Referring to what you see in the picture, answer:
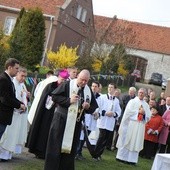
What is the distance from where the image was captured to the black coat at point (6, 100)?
812 cm

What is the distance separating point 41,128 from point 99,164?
1.94 metres

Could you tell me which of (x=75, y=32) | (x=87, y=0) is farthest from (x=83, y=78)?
(x=87, y=0)

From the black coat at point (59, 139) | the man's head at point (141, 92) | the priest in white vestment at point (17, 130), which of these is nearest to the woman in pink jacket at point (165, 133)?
the man's head at point (141, 92)

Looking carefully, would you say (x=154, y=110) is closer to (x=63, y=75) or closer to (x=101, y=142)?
(x=101, y=142)

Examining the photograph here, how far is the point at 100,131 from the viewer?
1224cm

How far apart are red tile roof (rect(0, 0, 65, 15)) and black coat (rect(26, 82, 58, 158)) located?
2919cm

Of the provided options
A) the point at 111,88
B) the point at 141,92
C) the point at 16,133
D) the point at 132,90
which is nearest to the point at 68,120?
the point at 16,133

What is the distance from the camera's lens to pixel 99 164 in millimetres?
11352

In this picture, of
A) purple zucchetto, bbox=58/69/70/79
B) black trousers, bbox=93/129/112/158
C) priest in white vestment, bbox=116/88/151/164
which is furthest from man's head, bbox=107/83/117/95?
purple zucchetto, bbox=58/69/70/79

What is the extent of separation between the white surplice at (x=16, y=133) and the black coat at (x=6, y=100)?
1.34m

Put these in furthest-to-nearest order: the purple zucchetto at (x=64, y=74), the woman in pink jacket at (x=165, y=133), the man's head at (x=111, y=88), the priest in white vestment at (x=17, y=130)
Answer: the woman in pink jacket at (x=165, y=133) < the man's head at (x=111, y=88) < the purple zucchetto at (x=64, y=74) < the priest in white vestment at (x=17, y=130)

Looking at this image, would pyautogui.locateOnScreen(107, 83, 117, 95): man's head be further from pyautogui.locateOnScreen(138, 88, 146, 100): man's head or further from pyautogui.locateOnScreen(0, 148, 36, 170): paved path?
pyautogui.locateOnScreen(0, 148, 36, 170): paved path

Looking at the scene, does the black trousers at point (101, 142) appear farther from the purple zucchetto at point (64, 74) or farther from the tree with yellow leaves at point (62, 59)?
the tree with yellow leaves at point (62, 59)

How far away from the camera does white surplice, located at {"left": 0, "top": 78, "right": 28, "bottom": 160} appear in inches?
374
